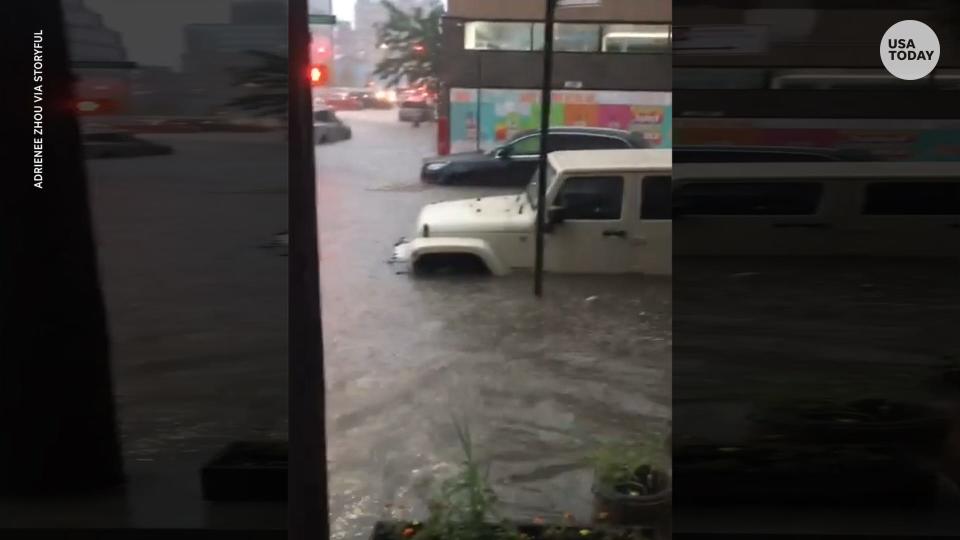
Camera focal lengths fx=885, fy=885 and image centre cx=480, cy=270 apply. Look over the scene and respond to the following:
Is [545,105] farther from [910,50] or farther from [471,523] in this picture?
[471,523]

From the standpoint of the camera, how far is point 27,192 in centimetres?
320

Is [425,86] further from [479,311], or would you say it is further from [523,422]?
[523,422]

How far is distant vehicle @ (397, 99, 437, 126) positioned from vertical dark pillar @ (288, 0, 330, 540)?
17.7 inches

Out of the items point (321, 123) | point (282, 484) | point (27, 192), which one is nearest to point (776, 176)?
point (321, 123)

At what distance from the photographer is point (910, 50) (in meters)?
3.17

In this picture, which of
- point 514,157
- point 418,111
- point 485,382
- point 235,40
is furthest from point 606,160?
point 235,40

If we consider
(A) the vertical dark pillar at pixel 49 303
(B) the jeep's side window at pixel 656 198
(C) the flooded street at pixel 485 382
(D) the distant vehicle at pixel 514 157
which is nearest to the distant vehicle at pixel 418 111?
(C) the flooded street at pixel 485 382

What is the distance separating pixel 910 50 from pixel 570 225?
136 centimetres

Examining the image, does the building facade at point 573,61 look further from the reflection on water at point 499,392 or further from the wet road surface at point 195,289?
the wet road surface at point 195,289

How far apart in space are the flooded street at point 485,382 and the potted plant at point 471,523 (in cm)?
5

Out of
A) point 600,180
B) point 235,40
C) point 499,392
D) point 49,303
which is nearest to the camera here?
point 235,40

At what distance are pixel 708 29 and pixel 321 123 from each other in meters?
1.46

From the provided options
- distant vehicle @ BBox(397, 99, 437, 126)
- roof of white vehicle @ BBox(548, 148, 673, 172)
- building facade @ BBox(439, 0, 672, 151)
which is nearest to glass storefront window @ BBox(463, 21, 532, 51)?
building facade @ BBox(439, 0, 672, 151)

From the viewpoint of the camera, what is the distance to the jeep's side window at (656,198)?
3.30 meters
